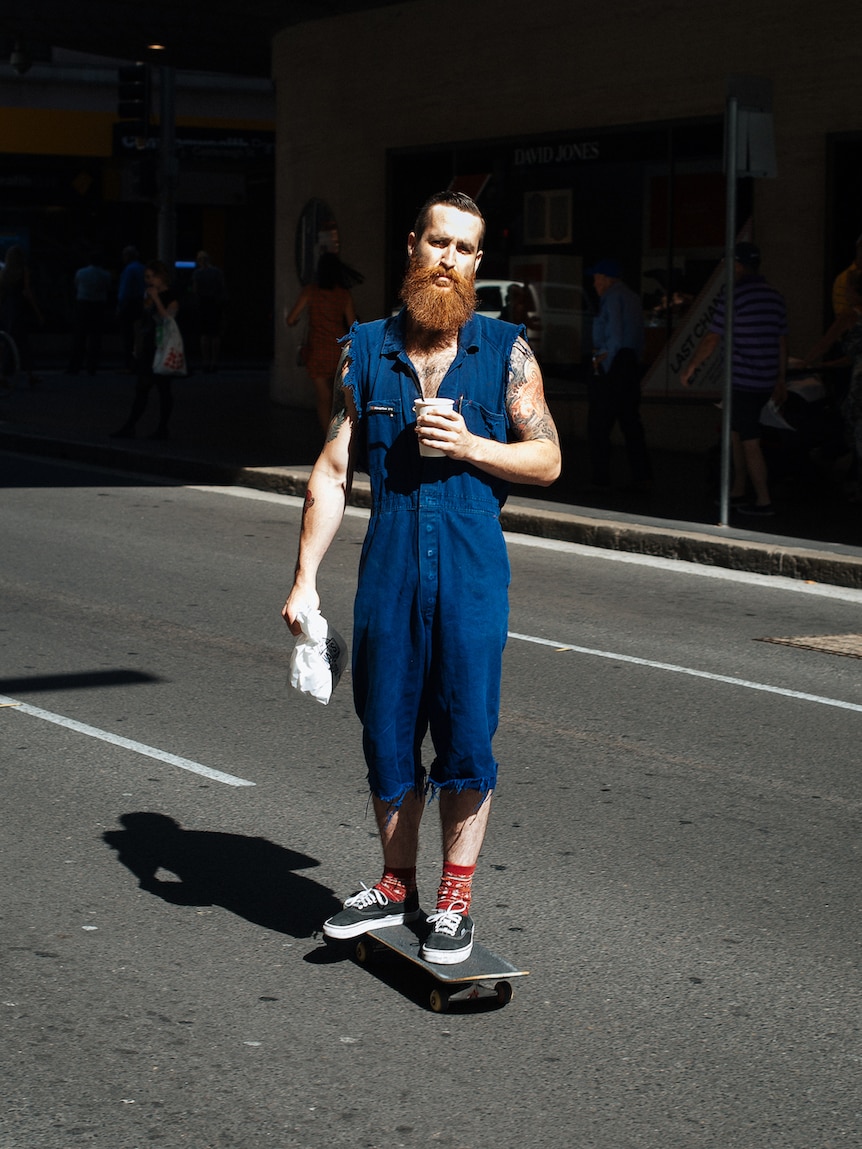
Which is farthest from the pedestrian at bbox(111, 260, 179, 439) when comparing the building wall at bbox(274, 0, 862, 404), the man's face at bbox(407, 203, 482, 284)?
the man's face at bbox(407, 203, 482, 284)

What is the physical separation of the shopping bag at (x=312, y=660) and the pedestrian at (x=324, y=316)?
11.7 meters

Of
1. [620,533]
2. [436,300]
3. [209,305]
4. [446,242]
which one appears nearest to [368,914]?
[436,300]

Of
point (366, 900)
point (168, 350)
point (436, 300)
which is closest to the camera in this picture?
point (436, 300)

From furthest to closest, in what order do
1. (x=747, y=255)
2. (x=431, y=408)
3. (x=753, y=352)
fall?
(x=747, y=255)
(x=753, y=352)
(x=431, y=408)

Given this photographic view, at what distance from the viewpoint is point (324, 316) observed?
1599 cm

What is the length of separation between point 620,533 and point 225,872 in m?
7.27

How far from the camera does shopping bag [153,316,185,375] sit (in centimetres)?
1736

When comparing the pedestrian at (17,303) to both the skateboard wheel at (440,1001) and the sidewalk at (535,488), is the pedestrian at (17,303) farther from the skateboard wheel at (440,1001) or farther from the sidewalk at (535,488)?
the skateboard wheel at (440,1001)

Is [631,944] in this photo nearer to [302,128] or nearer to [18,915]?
[18,915]

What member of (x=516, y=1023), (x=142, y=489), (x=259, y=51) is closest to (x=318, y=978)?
(x=516, y=1023)

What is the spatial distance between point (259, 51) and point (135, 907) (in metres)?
21.9

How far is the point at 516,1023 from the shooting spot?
4.24 meters

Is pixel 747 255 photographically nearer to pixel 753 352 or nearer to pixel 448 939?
pixel 753 352

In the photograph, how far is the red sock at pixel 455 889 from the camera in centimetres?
443
